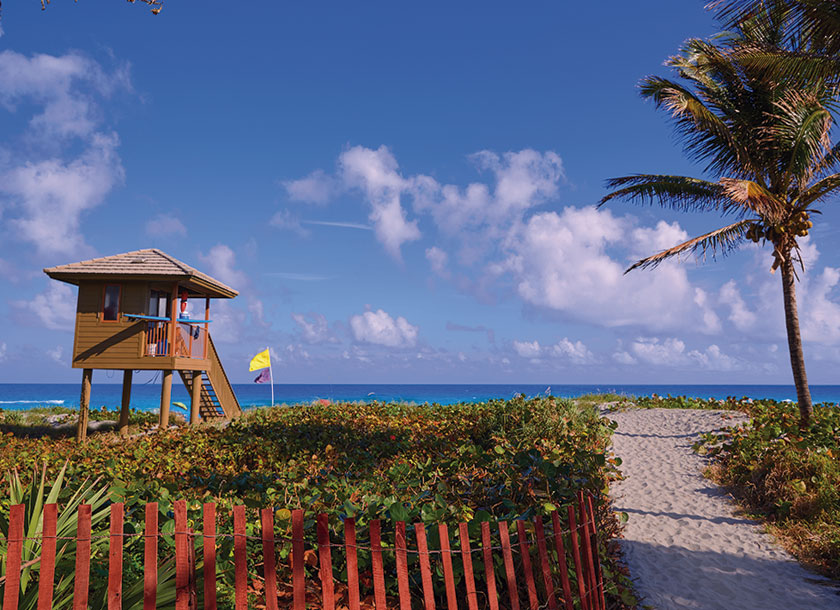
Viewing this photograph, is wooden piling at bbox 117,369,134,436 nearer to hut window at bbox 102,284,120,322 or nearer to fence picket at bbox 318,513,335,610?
hut window at bbox 102,284,120,322

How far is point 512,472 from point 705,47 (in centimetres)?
1166

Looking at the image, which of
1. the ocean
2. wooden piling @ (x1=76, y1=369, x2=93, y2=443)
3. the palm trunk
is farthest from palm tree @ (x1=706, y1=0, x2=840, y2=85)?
the ocean

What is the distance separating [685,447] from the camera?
13.9m

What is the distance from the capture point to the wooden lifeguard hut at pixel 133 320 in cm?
1938

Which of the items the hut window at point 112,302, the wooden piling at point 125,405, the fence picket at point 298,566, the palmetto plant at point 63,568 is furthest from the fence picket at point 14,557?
the wooden piling at point 125,405

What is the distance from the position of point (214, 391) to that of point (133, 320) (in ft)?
14.8

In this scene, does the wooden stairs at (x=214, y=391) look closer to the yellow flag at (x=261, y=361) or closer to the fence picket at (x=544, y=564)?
the yellow flag at (x=261, y=361)

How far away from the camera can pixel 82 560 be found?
2.83m

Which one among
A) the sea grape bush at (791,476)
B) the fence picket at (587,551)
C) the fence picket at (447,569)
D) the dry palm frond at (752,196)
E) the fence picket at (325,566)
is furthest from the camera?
the dry palm frond at (752,196)

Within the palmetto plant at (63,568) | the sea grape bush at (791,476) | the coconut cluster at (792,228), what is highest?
the coconut cluster at (792,228)

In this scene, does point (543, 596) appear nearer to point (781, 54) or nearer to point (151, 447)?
point (781, 54)

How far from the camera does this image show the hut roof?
19312mm

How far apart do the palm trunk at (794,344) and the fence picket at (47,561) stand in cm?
1498

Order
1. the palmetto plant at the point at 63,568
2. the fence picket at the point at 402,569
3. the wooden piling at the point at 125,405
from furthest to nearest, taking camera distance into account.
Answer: the wooden piling at the point at 125,405 → the palmetto plant at the point at 63,568 → the fence picket at the point at 402,569
